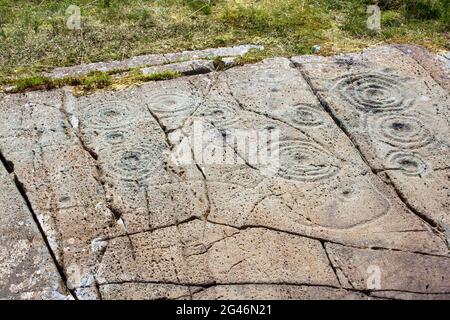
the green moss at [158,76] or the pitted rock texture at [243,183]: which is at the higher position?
the green moss at [158,76]

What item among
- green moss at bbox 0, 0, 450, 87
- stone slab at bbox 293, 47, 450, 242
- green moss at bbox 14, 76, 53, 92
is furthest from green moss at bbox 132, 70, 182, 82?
stone slab at bbox 293, 47, 450, 242

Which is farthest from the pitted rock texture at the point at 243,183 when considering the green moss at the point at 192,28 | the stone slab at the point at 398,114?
the green moss at the point at 192,28

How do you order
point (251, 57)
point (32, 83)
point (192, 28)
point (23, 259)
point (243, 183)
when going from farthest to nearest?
point (192, 28)
point (251, 57)
point (32, 83)
point (243, 183)
point (23, 259)

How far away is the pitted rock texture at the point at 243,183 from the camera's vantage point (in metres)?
2.54

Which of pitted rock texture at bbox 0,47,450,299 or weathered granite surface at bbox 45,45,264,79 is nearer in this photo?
pitted rock texture at bbox 0,47,450,299

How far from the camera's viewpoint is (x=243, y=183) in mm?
3014

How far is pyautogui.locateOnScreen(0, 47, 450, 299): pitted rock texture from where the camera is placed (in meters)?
2.54

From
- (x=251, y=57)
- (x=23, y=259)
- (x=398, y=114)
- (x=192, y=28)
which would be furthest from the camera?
(x=192, y=28)

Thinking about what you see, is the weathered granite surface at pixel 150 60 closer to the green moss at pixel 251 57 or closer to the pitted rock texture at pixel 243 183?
the green moss at pixel 251 57

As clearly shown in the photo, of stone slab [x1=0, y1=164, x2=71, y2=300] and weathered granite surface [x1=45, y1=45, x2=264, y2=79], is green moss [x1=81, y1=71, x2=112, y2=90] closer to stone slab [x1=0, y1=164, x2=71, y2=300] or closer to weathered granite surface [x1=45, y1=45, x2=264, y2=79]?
weathered granite surface [x1=45, y1=45, x2=264, y2=79]

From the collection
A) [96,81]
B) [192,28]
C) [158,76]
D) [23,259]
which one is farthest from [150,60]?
[23,259]

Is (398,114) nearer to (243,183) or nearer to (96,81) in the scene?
(243,183)

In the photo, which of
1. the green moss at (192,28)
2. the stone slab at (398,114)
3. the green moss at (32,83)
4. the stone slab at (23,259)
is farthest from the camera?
the green moss at (192,28)
